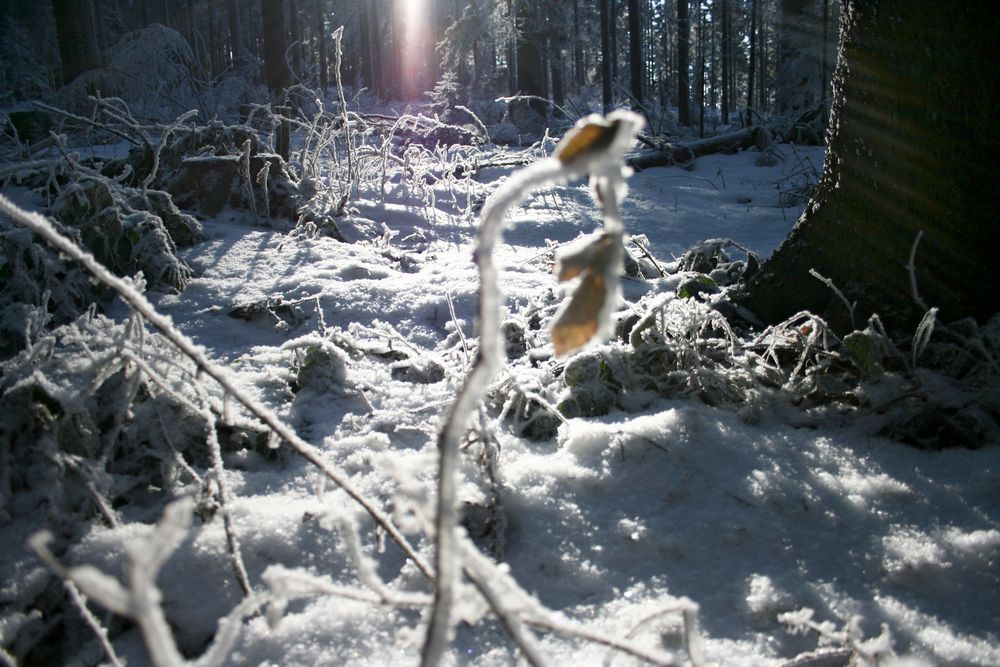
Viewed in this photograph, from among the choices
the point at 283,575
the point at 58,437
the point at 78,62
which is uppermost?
the point at 78,62

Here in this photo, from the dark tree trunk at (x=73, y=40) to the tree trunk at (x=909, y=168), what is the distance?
8.47 m

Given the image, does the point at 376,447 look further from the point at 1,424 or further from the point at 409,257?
the point at 409,257

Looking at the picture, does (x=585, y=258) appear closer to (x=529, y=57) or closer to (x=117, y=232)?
(x=117, y=232)

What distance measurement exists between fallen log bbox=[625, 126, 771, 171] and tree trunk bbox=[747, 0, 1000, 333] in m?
4.15

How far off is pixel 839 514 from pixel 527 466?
0.66 meters

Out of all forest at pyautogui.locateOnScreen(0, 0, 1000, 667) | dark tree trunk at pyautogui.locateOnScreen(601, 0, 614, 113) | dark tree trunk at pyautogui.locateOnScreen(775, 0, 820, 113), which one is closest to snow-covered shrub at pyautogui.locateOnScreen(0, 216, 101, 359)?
forest at pyautogui.locateOnScreen(0, 0, 1000, 667)

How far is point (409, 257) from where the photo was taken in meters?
3.44

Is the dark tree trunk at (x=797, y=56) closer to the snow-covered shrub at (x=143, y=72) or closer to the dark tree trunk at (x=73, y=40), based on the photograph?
the snow-covered shrub at (x=143, y=72)

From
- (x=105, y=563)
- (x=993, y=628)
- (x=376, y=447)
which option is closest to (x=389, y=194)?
(x=376, y=447)

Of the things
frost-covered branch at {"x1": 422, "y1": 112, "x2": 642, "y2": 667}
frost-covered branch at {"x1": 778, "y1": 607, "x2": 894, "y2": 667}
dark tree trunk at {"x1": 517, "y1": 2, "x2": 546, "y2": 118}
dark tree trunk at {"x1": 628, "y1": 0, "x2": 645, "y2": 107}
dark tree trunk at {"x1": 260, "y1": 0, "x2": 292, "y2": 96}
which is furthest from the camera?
dark tree trunk at {"x1": 628, "y1": 0, "x2": 645, "y2": 107}

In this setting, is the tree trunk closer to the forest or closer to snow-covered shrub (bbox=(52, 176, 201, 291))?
the forest

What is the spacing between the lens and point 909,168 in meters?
1.87

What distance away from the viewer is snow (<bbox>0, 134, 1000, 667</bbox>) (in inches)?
42.1

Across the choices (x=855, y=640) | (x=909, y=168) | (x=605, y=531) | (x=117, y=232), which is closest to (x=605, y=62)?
(x=117, y=232)
